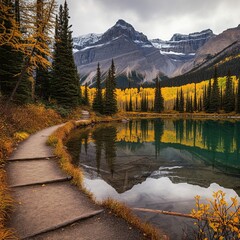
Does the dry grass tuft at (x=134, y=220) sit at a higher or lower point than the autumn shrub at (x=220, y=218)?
lower

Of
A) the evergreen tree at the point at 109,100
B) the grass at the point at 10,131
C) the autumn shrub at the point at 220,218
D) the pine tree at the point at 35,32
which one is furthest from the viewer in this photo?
the evergreen tree at the point at 109,100

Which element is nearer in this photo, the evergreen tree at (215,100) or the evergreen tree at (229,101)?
the evergreen tree at (229,101)

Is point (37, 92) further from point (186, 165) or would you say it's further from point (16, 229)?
point (16, 229)

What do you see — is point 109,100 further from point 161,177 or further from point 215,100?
point 215,100

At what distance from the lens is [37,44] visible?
16578 mm

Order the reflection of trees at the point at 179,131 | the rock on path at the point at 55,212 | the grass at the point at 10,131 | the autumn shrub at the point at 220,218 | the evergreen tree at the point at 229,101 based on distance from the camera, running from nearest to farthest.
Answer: the autumn shrub at the point at 220,218 < the rock on path at the point at 55,212 < the grass at the point at 10,131 < the reflection of trees at the point at 179,131 < the evergreen tree at the point at 229,101

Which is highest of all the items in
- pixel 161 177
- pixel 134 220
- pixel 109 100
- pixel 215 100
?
pixel 215 100

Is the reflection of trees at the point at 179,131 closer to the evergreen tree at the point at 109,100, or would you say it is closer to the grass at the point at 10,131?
the grass at the point at 10,131

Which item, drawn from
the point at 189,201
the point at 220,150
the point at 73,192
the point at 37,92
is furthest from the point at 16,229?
the point at 37,92

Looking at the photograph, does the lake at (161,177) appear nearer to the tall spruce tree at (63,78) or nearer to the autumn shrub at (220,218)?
the autumn shrub at (220,218)

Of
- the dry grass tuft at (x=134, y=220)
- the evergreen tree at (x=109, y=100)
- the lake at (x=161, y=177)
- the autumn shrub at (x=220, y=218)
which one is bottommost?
the lake at (x=161, y=177)

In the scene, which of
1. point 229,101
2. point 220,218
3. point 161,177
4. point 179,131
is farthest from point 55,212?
point 229,101

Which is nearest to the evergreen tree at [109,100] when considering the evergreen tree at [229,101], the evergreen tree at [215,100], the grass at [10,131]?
the grass at [10,131]

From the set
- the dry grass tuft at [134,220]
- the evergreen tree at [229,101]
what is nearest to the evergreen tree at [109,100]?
the evergreen tree at [229,101]
